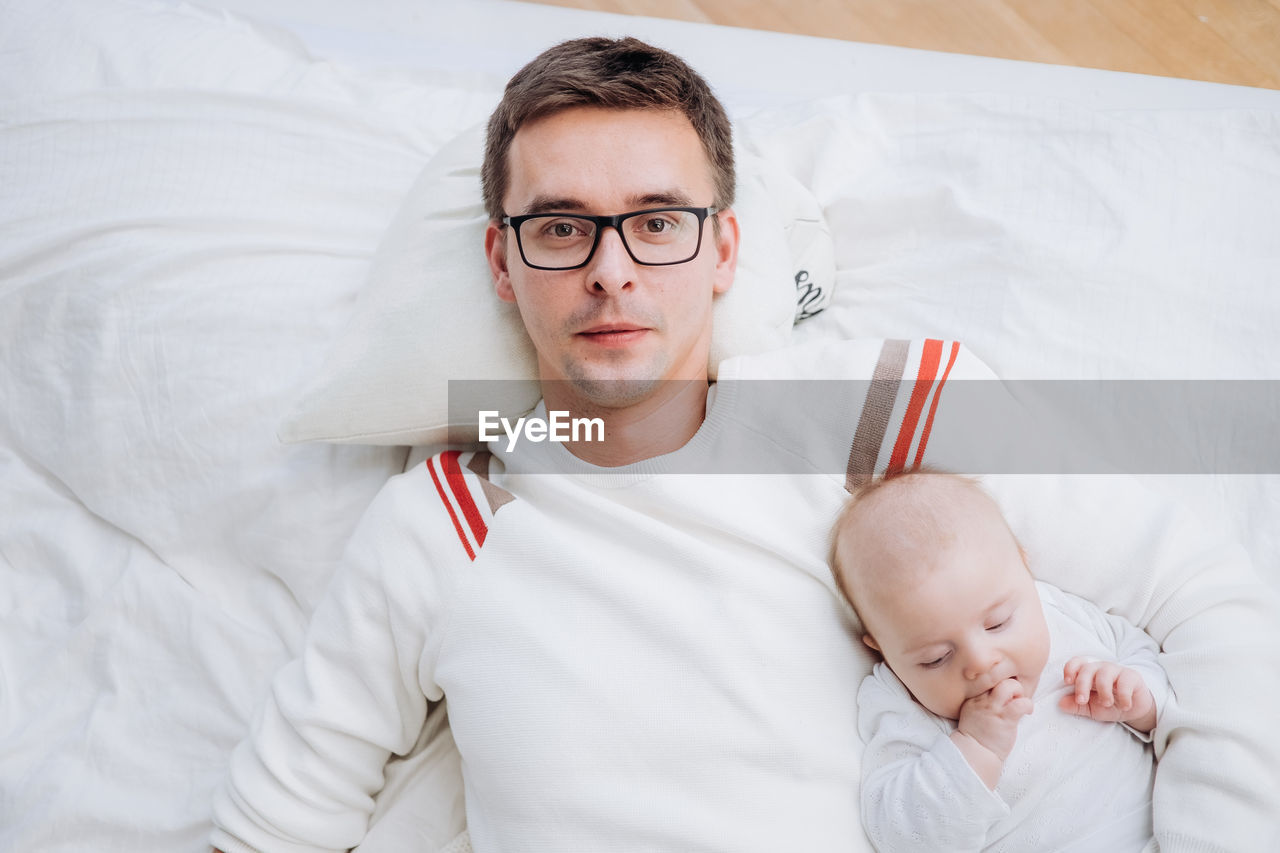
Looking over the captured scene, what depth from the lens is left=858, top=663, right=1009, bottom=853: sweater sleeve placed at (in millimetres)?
1170

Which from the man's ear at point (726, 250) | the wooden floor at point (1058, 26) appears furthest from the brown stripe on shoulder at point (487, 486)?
the wooden floor at point (1058, 26)

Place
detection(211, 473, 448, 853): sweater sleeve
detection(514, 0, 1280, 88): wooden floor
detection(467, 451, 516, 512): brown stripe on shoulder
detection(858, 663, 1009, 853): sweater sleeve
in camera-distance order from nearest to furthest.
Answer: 1. detection(858, 663, 1009, 853): sweater sleeve
2. detection(211, 473, 448, 853): sweater sleeve
3. detection(467, 451, 516, 512): brown stripe on shoulder
4. detection(514, 0, 1280, 88): wooden floor

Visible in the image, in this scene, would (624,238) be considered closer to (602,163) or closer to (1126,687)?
(602,163)

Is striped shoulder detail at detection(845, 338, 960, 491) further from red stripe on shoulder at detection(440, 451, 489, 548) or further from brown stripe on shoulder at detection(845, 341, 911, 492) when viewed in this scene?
red stripe on shoulder at detection(440, 451, 489, 548)

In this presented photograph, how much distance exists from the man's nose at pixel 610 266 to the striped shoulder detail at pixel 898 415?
39cm

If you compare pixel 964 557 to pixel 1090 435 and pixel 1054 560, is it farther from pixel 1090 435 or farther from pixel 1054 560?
pixel 1090 435

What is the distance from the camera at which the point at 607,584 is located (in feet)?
4.42

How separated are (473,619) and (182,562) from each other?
2.00ft

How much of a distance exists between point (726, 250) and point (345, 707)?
90 cm

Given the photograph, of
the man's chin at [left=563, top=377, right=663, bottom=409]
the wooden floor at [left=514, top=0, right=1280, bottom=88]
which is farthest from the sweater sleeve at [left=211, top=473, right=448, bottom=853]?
the wooden floor at [left=514, top=0, right=1280, bottom=88]

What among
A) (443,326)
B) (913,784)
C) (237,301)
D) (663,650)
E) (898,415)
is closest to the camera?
(913,784)

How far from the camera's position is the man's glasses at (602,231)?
139 cm

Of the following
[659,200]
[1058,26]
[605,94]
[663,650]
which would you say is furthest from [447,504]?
[1058,26]

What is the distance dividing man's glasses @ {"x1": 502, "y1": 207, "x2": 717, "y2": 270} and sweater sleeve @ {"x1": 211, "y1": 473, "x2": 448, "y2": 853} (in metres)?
0.43
